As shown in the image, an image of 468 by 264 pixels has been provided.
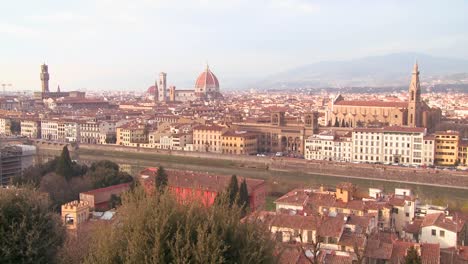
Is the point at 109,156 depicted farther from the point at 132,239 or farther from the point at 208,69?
the point at 208,69

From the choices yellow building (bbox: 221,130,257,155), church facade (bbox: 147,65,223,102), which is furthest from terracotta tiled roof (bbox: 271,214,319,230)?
church facade (bbox: 147,65,223,102)

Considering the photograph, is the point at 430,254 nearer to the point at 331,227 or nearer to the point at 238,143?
the point at 331,227

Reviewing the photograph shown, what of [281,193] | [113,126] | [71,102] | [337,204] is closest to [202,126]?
[113,126]

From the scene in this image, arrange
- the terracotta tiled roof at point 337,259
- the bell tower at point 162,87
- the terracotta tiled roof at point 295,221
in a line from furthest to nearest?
1. the bell tower at point 162,87
2. the terracotta tiled roof at point 295,221
3. the terracotta tiled roof at point 337,259

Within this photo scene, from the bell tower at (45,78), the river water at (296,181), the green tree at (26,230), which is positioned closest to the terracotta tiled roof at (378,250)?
the green tree at (26,230)

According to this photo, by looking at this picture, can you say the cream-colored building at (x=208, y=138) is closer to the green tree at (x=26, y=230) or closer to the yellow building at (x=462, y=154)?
the yellow building at (x=462, y=154)
